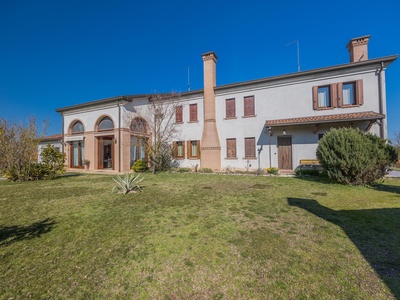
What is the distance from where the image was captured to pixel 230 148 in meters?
16.6

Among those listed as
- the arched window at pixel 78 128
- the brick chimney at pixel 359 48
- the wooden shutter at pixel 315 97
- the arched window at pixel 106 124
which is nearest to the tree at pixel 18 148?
the arched window at pixel 106 124

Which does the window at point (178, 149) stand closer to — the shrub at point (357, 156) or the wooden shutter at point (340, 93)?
the shrub at point (357, 156)

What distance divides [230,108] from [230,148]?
135 inches

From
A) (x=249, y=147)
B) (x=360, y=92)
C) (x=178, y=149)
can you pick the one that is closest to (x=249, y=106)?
(x=249, y=147)

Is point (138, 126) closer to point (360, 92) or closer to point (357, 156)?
point (357, 156)

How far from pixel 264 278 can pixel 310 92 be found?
48.2 ft

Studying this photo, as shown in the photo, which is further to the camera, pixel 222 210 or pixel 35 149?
pixel 35 149

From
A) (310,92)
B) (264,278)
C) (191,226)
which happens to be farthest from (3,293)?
(310,92)

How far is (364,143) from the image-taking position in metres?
8.37

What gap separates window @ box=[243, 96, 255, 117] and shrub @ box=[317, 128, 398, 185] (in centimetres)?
743

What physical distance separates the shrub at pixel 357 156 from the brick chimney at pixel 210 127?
883cm

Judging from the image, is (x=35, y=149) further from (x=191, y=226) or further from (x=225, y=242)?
(x=225, y=242)

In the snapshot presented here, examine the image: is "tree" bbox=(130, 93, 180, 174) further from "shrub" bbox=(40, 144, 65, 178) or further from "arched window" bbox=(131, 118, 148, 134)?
"shrub" bbox=(40, 144, 65, 178)

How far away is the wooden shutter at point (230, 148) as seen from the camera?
16.5 m
